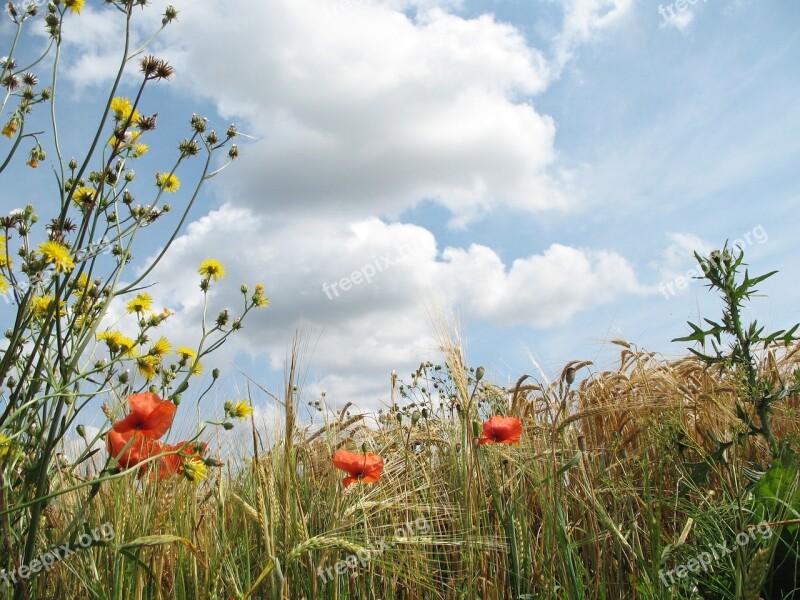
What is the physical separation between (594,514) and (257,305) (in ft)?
→ 4.79

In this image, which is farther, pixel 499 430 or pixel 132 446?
pixel 499 430

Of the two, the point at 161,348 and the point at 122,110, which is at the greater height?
the point at 122,110

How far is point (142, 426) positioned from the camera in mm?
1796

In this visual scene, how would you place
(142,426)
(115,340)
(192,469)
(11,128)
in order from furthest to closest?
(11,128)
(115,340)
(142,426)
(192,469)

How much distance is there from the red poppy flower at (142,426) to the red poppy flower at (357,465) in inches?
22.6

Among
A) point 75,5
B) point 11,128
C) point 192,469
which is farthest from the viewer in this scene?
point 11,128

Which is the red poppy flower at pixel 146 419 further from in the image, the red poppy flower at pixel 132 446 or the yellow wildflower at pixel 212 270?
the yellow wildflower at pixel 212 270

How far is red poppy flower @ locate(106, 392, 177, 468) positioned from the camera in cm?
179

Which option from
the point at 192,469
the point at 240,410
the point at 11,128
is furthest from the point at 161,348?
the point at 11,128

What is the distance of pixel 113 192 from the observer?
7.50 ft

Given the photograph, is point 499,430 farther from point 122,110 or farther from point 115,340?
point 122,110

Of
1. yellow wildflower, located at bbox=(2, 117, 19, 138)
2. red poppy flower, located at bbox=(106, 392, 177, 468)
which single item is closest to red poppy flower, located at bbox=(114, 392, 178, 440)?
red poppy flower, located at bbox=(106, 392, 177, 468)

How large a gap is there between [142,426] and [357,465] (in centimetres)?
70

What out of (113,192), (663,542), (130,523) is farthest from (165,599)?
(663,542)
